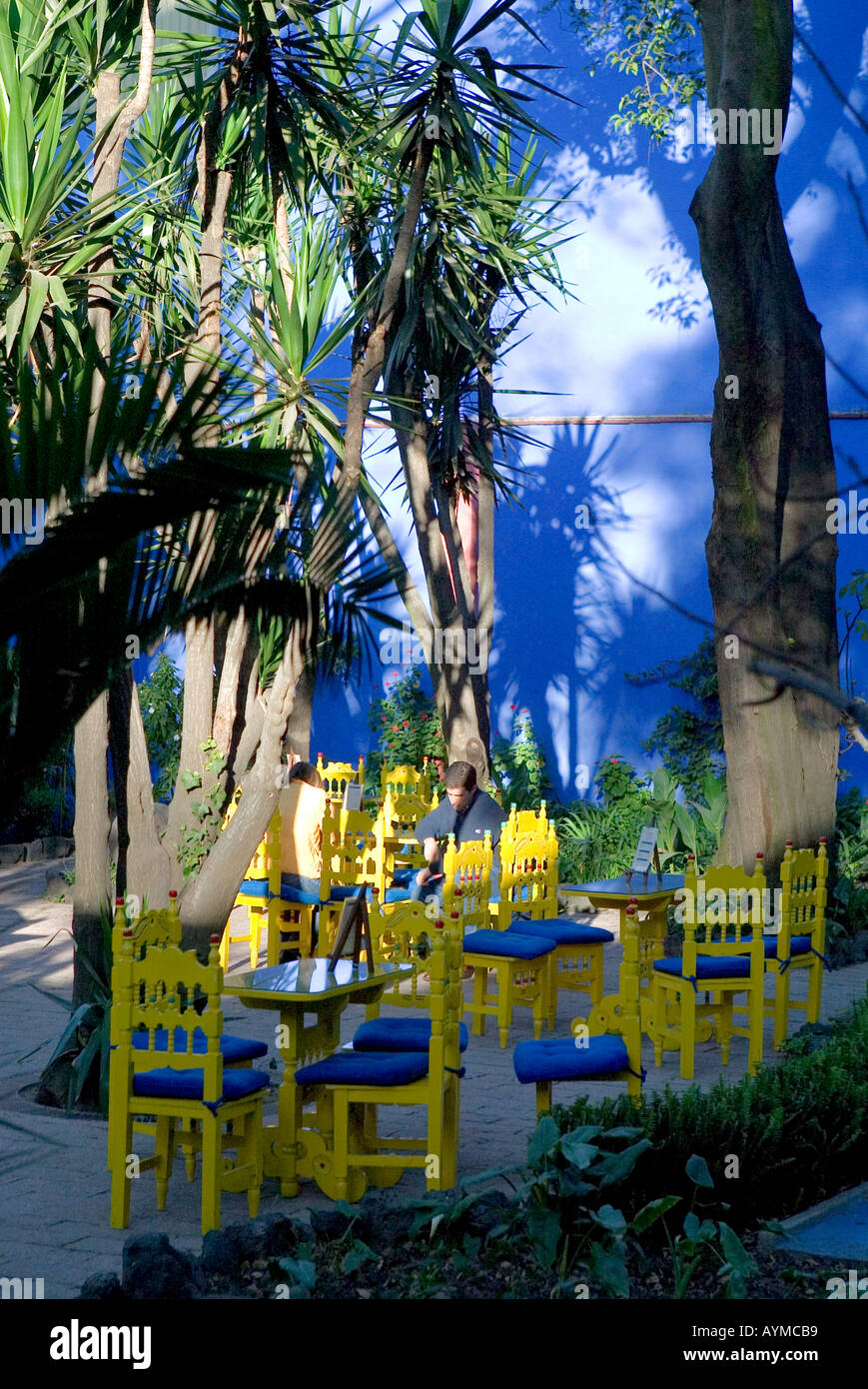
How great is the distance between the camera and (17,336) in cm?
567

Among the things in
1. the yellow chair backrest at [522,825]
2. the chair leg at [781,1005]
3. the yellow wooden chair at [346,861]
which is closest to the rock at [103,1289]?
the chair leg at [781,1005]

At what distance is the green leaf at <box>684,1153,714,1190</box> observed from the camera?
4.07 metres

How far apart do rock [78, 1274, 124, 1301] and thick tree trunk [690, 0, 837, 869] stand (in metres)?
6.19

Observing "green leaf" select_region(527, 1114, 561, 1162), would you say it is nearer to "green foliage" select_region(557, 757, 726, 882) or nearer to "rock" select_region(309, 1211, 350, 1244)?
"rock" select_region(309, 1211, 350, 1244)

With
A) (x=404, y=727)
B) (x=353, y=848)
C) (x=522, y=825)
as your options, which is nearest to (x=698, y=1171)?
(x=522, y=825)

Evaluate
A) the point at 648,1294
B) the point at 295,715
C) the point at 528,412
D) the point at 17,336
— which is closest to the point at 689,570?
the point at 528,412

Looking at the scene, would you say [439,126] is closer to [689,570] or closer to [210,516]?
[210,516]

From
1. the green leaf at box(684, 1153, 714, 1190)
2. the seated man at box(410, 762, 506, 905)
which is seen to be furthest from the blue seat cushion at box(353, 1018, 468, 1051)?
the seated man at box(410, 762, 506, 905)

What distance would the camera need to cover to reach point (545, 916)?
27.4ft

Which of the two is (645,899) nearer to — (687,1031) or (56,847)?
(687,1031)

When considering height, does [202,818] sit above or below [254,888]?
above

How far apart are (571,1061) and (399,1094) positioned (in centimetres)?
60

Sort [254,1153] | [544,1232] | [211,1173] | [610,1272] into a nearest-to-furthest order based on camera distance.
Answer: [610,1272] → [544,1232] → [211,1173] → [254,1153]

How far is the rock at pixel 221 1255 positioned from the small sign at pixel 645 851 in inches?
173
